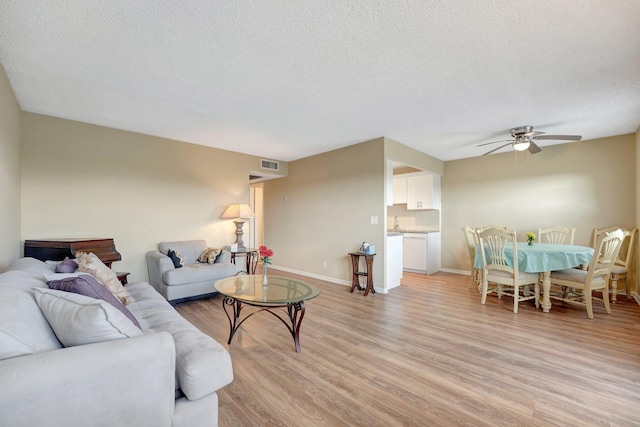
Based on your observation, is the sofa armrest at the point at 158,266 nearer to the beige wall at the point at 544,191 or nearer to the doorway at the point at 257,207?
the doorway at the point at 257,207

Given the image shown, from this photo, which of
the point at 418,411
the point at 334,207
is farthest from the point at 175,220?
the point at 418,411

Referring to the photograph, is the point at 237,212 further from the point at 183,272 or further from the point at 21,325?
the point at 21,325

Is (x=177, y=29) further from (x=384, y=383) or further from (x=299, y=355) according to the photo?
(x=384, y=383)

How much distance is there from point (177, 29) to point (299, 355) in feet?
8.62

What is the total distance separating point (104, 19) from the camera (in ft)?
5.89

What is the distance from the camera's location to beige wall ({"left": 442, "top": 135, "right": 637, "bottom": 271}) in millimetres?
4312

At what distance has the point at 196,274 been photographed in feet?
12.1

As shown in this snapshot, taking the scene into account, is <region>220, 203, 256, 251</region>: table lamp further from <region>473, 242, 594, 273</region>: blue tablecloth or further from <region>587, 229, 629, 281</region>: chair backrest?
<region>587, 229, 629, 281</region>: chair backrest

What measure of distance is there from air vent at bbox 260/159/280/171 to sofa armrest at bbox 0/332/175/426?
15.6ft

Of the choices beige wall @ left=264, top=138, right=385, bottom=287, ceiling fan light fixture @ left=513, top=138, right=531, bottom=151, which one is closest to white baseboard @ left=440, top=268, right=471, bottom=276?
beige wall @ left=264, top=138, right=385, bottom=287

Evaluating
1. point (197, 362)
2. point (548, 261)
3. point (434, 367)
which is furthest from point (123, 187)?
point (548, 261)

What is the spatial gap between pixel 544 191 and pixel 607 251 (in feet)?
5.85

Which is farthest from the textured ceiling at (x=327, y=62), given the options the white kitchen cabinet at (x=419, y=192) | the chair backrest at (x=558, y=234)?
the white kitchen cabinet at (x=419, y=192)

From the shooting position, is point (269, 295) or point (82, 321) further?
point (269, 295)
